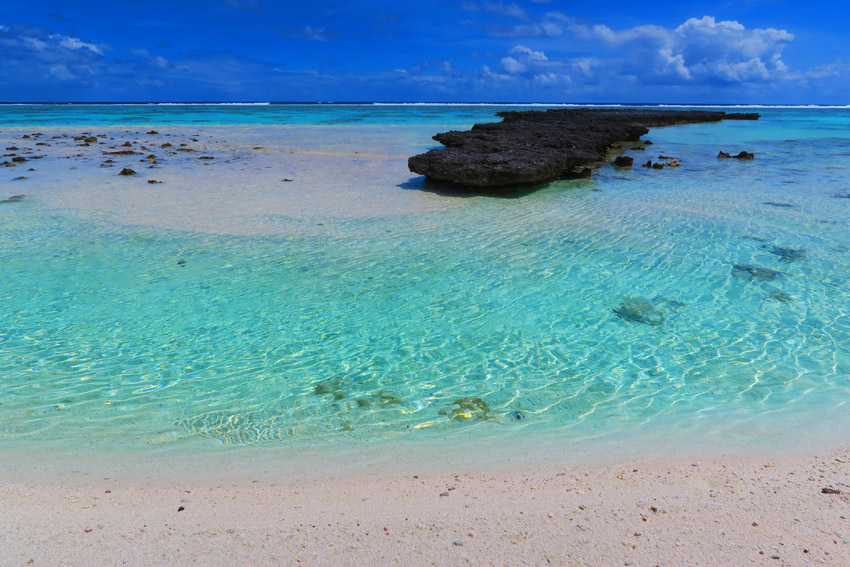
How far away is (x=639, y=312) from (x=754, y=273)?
2111 millimetres

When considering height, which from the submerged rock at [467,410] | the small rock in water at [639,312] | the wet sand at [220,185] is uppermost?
the wet sand at [220,185]

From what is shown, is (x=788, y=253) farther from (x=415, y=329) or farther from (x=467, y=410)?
(x=467, y=410)

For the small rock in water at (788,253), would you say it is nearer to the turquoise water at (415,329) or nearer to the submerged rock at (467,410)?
the turquoise water at (415,329)

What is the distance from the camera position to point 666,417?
347cm

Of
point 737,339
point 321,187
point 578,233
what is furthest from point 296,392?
point 321,187

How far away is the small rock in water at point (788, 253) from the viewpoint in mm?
6695

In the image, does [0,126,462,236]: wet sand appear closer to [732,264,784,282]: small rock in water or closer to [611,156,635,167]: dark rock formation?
[732,264,784,282]: small rock in water

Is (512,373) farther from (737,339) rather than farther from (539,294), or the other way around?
(737,339)

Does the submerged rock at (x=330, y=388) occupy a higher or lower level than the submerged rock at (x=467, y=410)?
higher

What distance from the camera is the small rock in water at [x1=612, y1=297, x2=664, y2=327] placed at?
494 cm

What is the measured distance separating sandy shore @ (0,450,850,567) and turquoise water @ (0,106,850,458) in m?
0.48

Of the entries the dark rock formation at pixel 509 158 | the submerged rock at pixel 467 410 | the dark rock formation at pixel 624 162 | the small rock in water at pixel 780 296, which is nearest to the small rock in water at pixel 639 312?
the small rock in water at pixel 780 296

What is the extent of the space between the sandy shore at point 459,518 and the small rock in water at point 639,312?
2.03 metres

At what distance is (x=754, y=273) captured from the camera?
6.14 m
